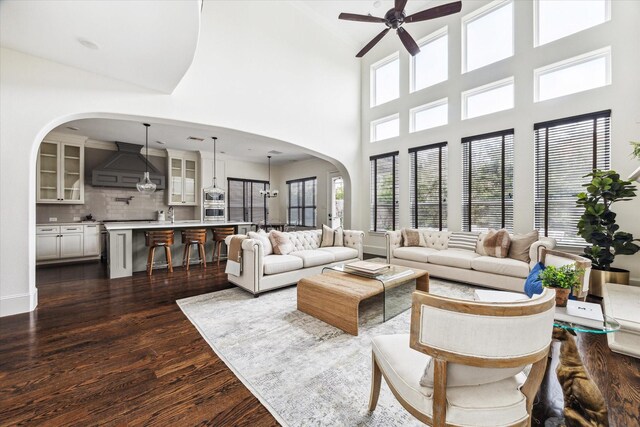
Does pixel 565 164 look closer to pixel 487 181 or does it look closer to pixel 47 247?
pixel 487 181

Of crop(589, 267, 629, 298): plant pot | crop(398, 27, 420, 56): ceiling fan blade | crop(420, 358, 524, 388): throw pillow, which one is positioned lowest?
crop(589, 267, 629, 298): plant pot

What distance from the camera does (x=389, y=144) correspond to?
6.68m

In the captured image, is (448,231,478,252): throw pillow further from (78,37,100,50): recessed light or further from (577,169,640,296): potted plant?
(78,37,100,50): recessed light

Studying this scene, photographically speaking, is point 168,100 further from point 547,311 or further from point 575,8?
point 575,8

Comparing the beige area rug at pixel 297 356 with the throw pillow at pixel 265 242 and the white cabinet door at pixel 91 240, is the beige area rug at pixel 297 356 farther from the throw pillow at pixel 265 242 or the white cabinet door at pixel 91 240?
the white cabinet door at pixel 91 240

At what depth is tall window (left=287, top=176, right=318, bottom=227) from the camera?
374 inches

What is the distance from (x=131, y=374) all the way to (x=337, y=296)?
1.79m

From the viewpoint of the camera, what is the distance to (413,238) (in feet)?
17.5

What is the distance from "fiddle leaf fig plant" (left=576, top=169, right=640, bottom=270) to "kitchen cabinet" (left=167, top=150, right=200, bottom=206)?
9.13 meters

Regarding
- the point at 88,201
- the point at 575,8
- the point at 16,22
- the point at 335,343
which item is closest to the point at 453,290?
the point at 335,343

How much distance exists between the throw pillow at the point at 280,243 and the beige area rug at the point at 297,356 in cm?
94

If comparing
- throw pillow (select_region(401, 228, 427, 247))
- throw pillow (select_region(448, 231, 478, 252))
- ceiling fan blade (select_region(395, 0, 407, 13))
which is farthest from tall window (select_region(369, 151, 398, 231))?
ceiling fan blade (select_region(395, 0, 407, 13))

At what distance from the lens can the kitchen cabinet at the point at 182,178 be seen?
8.02 meters

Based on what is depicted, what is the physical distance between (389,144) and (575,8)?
12.3ft
